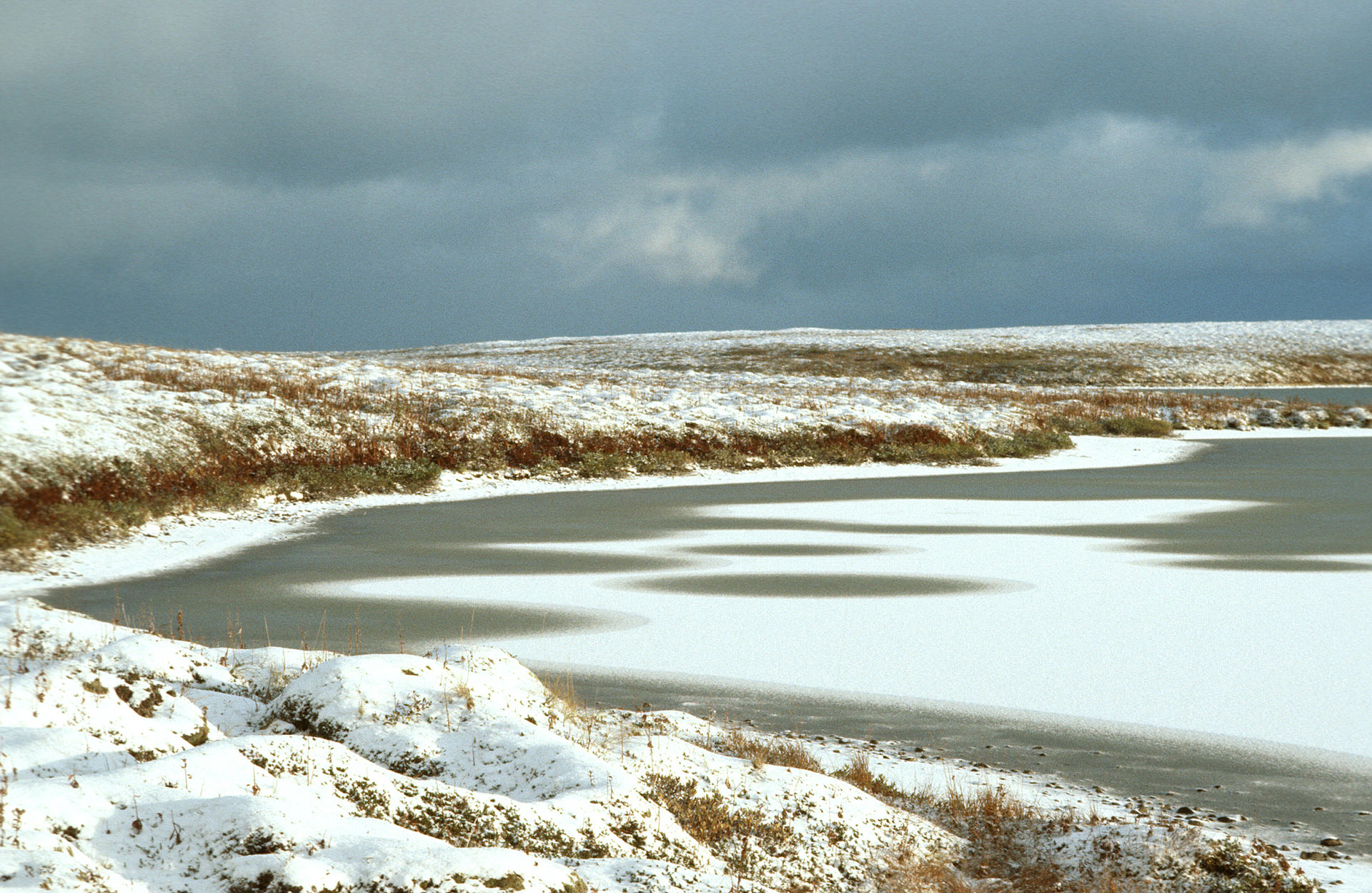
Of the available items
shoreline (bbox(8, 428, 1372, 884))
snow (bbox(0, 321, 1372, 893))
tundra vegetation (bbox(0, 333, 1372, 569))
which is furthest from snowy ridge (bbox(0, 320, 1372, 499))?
shoreline (bbox(8, 428, 1372, 884))

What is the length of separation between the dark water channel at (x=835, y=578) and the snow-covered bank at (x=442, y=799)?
702 millimetres

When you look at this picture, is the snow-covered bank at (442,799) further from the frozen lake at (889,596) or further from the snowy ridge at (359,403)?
the snowy ridge at (359,403)

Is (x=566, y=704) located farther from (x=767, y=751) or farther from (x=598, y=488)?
(x=598, y=488)

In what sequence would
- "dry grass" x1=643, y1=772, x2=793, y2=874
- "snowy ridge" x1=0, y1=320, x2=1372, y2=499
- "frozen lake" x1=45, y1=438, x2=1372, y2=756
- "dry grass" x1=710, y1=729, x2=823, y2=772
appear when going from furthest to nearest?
"snowy ridge" x1=0, y1=320, x2=1372, y2=499, "frozen lake" x1=45, y1=438, x2=1372, y2=756, "dry grass" x1=710, y1=729, x2=823, y2=772, "dry grass" x1=643, y1=772, x2=793, y2=874

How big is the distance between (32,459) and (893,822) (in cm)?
1536

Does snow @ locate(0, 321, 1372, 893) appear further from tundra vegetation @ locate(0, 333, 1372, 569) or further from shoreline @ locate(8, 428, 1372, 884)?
tundra vegetation @ locate(0, 333, 1372, 569)

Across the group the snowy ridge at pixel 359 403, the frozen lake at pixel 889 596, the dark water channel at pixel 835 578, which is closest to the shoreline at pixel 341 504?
the dark water channel at pixel 835 578

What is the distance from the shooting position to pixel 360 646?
912cm

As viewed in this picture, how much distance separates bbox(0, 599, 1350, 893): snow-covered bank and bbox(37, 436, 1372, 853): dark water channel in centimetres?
Result: 70

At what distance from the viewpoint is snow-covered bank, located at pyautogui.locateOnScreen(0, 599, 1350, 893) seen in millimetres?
3977

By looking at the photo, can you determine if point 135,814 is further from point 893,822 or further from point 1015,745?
point 1015,745

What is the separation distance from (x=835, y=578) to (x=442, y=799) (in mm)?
8555

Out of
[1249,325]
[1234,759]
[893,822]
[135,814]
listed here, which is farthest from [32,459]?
[1249,325]

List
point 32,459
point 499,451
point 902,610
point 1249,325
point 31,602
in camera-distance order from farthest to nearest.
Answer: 1. point 1249,325
2. point 499,451
3. point 32,459
4. point 902,610
5. point 31,602
